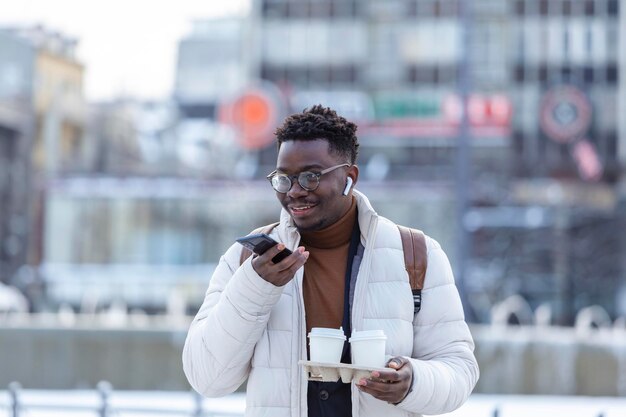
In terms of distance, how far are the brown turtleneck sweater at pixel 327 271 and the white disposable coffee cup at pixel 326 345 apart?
0.75 ft

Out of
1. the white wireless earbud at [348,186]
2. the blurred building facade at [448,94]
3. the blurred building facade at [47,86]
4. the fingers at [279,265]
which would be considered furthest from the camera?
the blurred building facade at [47,86]

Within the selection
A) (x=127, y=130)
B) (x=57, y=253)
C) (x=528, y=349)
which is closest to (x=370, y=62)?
(x=127, y=130)

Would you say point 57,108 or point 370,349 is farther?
point 57,108

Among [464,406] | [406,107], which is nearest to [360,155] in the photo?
[406,107]

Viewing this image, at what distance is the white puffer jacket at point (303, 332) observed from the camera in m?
3.44

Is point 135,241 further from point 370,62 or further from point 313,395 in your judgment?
point 313,395

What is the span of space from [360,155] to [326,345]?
46986mm

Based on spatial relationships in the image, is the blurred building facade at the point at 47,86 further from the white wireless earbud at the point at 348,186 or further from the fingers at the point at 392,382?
the fingers at the point at 392,382

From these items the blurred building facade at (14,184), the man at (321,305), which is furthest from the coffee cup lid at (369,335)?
the blurred building facade at (14,184)

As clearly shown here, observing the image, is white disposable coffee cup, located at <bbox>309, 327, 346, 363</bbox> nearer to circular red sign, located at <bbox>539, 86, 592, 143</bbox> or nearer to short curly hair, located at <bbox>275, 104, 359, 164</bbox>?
short curly hair, located at <bbox>275, 104, 359, 164</bbox>

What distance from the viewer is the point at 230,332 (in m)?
3.46

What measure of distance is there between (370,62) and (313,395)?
174ft

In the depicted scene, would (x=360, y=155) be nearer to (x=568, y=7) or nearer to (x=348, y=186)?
(x=568, y=7)

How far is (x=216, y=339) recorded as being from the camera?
3.49 meters
